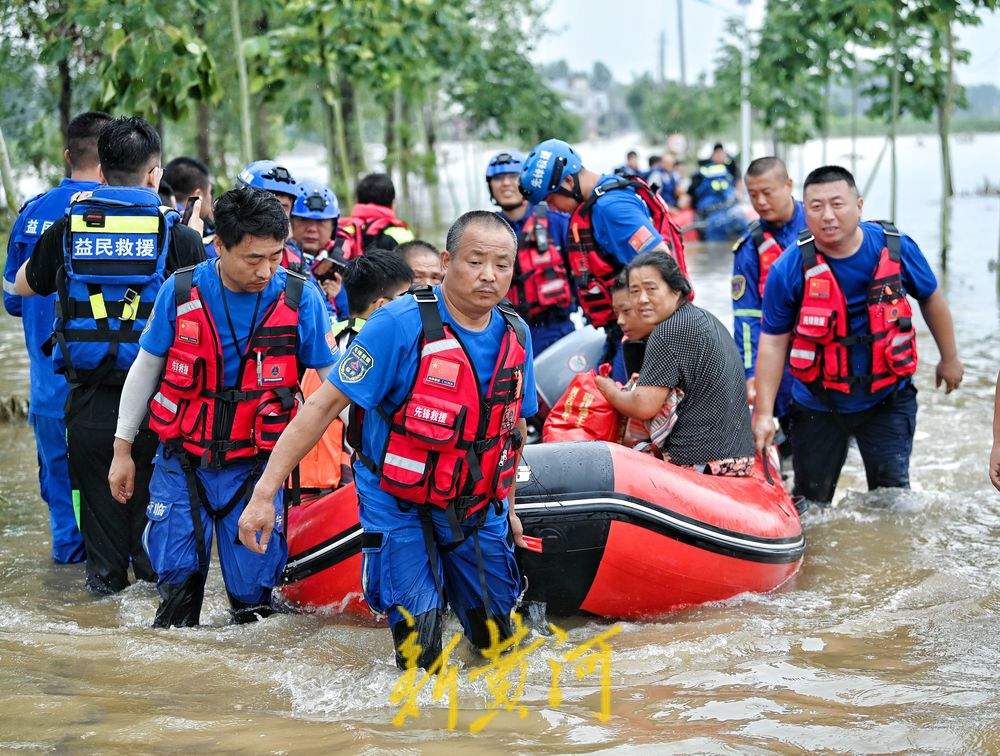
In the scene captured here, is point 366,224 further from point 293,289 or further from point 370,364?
point 370,364

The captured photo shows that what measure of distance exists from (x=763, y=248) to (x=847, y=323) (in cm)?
116

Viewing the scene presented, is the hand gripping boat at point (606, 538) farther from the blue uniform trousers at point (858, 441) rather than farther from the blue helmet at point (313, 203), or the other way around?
the blue helmet at point (313, 203)

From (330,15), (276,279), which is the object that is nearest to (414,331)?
(276,279)

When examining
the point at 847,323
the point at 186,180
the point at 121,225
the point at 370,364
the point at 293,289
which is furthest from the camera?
the point at 186,180

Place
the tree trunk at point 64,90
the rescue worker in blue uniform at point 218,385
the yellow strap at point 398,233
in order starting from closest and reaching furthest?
the rescue worker in blue uniform at point 218,385, the yellow strap at point 398,233, the tree trunk at point 64,90

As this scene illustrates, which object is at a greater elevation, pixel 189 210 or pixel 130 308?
pixel 189 210

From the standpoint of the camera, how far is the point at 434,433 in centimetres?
371

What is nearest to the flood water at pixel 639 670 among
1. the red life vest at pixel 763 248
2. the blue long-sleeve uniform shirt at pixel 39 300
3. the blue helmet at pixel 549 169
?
the blue long-sleeve uniform shirt at pixel 39 300

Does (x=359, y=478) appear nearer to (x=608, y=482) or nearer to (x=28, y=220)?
(x=608, y=482)

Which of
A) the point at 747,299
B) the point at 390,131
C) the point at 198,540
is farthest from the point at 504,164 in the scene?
the point at 390,131

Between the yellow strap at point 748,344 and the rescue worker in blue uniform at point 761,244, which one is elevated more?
the rescue worker in blue uniform at point 761,244

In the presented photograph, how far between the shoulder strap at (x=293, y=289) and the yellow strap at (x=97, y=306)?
3.06ft

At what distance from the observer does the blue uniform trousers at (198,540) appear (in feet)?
14.3

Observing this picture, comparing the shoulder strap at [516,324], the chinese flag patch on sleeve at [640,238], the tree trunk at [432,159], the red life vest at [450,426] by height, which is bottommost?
the red life vest at [450,426]
